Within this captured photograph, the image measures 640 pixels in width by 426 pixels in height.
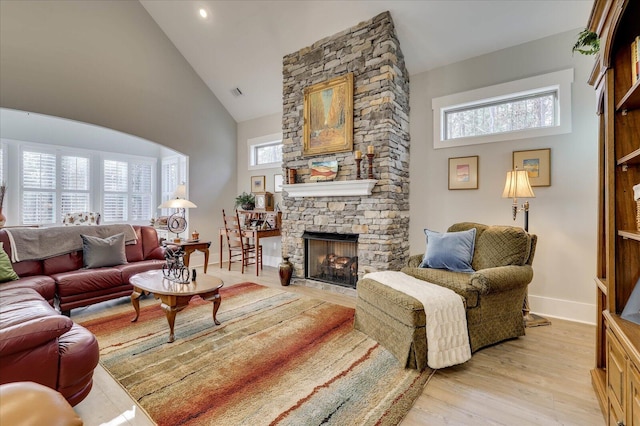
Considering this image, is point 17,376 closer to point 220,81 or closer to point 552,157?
point 552,157

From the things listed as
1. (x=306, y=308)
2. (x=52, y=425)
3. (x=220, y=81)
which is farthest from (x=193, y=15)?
(x=52, y=425)

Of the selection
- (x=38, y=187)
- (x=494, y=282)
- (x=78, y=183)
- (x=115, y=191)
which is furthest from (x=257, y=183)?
(x=494, y=282)

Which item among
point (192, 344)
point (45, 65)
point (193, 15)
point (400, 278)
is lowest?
point (192, 344)

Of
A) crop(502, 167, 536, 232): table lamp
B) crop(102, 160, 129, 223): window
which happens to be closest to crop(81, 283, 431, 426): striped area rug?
crop(502, 167, 536, 232): table lamp

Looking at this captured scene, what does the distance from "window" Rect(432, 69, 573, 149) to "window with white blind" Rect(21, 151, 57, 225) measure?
23.5 ft

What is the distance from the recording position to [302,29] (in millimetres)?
4371

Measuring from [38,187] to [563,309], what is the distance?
8615 millimetres

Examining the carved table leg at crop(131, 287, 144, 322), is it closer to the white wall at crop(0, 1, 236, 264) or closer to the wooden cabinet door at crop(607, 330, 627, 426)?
the white wall at crop(0, 1, 236, 264)

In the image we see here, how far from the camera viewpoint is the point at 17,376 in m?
1.51

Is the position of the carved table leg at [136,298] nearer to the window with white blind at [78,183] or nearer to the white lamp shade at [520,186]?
the white lamp shade at [520,186]

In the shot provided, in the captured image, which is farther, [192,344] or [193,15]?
[193,15]

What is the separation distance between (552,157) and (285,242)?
3.67 meters

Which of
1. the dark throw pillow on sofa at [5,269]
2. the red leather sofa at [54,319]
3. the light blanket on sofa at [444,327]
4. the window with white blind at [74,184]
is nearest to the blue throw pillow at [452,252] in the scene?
the light blanket on sofa at [444,327]

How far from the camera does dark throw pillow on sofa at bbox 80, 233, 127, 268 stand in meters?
3.58
